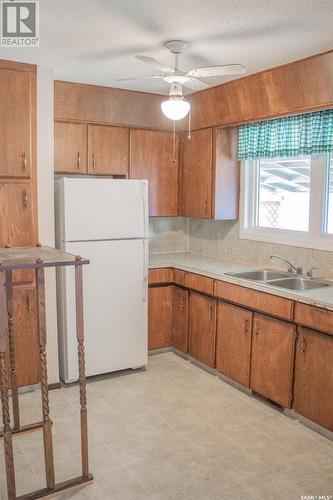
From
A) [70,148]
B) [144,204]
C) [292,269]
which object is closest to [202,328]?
[292,269]

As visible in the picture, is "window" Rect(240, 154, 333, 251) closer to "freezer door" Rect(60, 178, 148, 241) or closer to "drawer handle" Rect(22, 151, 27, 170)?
"freezer door" Rect(60, 178, 148, 241)

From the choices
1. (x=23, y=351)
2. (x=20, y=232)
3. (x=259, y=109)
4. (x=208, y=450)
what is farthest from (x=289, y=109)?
(x=23, y=351)

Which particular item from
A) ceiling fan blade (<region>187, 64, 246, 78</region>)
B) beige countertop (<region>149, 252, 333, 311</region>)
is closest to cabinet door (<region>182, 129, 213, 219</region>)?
beige countertop (<region>149, 252, 333, 311</region>)

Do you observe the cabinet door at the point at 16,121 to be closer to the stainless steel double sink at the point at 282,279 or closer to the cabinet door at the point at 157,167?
the cabinet door at the point at 157,167

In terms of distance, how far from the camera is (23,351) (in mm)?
3361

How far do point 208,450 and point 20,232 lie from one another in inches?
77.2

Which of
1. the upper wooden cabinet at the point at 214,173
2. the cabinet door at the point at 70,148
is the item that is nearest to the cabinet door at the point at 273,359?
the upper wooden cabinet at the point at 214,173

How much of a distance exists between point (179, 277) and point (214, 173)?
3.24 ft

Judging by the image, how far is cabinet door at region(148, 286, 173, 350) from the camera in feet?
13.5

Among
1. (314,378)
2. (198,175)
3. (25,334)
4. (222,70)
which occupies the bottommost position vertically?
(314,378)

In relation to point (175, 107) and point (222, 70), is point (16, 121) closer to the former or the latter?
point (175, 107)

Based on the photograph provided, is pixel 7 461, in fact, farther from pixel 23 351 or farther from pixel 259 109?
pixel 259 109

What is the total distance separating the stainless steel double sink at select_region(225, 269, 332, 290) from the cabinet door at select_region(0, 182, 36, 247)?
1570 mm

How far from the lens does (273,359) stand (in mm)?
3127
